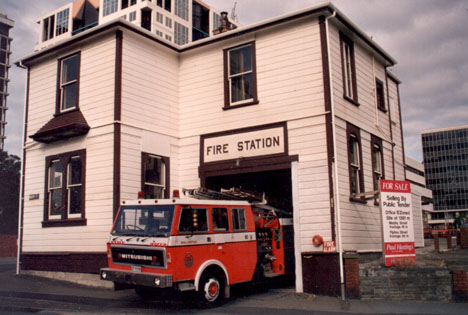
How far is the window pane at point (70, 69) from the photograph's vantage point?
1734 cm

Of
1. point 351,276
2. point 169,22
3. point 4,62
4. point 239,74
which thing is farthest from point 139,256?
point 4,62

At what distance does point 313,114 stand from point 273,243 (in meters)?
4.10

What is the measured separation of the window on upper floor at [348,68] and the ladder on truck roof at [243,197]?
438 centimetres

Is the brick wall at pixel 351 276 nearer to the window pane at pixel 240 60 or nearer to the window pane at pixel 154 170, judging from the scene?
the window pane at pixel 154 170

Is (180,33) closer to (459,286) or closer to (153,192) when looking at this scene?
(153,192)

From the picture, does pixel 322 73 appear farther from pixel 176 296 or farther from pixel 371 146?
pixel 176 296

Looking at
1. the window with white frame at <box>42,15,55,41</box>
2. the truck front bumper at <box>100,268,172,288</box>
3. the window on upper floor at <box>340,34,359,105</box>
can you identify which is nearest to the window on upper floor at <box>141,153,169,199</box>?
the truck front bumper at <box>100,268,172,288</box>

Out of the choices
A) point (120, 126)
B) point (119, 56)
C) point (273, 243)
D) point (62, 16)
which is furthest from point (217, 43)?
point (62, 16)

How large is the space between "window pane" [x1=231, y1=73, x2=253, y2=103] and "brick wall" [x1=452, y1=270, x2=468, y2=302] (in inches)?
329

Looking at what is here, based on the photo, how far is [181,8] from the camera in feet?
234

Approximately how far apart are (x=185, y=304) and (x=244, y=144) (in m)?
5.99

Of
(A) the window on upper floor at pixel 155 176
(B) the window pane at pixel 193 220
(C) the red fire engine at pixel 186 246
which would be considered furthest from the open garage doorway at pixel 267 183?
(B) the window pane at pixel 193 220

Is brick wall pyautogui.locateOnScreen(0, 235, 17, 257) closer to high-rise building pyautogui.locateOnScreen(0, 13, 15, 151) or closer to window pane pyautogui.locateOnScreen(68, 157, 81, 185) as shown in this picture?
window pane pyautogui.locateOnScreen(68, 157, 81, 185)

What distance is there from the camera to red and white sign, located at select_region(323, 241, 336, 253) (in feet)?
43.6
